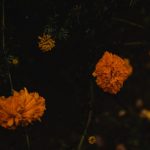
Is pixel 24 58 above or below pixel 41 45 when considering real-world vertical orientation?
below

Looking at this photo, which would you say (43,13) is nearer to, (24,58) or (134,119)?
(24,58)

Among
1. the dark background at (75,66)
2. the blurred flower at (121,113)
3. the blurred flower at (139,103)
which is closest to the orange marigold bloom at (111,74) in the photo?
the dark background at (75,66)

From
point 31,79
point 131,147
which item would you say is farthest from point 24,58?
point 131,147

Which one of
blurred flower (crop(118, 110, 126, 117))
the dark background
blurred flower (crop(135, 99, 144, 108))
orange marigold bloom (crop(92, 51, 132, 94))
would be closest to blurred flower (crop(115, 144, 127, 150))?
the dark background

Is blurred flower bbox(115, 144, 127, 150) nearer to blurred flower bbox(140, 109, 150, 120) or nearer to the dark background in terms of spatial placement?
the dark background

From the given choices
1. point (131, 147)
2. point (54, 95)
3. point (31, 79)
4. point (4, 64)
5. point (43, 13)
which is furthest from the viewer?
point (131, 147)

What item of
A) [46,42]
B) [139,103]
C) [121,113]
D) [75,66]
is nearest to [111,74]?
[46,42]
